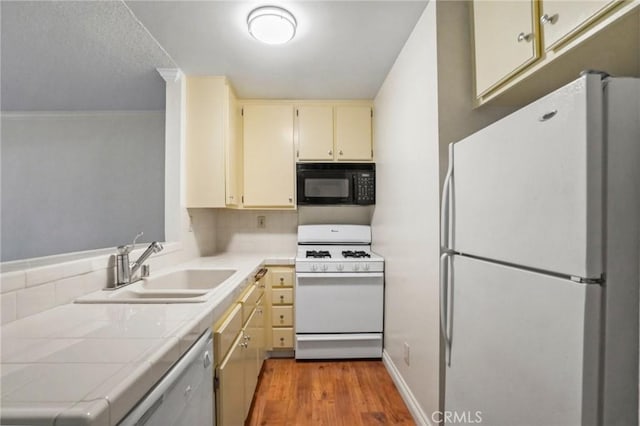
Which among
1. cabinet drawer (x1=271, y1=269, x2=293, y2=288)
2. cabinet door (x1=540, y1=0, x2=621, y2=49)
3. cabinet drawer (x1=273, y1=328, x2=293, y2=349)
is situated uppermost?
cabinet door (x1=540, y1=0, x2=621, y2=49)

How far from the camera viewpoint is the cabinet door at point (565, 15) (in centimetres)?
79

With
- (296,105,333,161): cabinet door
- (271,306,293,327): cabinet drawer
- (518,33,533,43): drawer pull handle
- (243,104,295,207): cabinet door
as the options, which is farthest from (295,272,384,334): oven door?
(518,33,533,43): drawer pull handle

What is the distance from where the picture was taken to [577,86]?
0.61m

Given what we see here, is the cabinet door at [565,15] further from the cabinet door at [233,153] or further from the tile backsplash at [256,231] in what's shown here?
the tile backsplash at [256,231]

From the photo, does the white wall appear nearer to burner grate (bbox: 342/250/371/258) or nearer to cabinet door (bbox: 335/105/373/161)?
burner grate (bbox: 342/250/371/258)

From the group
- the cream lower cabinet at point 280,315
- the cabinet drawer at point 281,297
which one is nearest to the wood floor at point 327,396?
the cream lower cabinet at point 280,315

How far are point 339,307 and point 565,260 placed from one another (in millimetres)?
1806

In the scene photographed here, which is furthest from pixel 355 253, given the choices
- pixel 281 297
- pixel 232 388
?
pixel 232 388

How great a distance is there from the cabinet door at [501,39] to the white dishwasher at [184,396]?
1.60 metres

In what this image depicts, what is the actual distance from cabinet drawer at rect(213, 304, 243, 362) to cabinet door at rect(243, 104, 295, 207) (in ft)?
4.64

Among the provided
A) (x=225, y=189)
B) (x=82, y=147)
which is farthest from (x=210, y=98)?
(x=82, y=147)

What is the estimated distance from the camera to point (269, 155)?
8.61 feet

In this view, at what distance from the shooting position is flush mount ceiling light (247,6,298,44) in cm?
144

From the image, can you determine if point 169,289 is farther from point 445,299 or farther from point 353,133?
point 353,133
